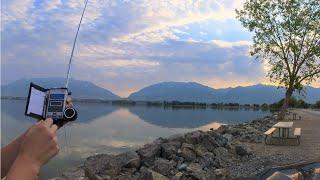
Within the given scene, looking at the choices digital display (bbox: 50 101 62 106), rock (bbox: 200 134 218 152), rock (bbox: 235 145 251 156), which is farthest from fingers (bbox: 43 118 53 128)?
rock (bbox: 200 134 218 152)

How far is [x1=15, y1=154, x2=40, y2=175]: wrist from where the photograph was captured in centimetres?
194

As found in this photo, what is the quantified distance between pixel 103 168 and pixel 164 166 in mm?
1786

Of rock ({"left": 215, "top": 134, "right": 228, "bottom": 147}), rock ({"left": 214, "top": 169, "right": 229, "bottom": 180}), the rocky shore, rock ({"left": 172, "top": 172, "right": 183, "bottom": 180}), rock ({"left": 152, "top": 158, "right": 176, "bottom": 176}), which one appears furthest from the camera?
rock ({"left": 215, "top": 134, "right": 228, "bottom": 147})

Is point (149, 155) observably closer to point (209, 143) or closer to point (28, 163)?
point (209, 143)

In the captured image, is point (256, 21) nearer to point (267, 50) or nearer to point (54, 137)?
point (267, 50)

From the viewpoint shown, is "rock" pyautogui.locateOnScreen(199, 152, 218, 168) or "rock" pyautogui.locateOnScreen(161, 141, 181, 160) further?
"rock" pyautogui.locateOnScreen(161, 141, 181, 160)

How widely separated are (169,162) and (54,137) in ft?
39.4

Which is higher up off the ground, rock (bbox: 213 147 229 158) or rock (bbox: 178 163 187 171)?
rock (bbox: 213 147 229 158)

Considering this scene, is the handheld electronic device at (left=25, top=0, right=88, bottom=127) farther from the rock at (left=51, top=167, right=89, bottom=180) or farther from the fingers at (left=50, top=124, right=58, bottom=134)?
the rock at (left=51, top=167, right=89, bottom=180)

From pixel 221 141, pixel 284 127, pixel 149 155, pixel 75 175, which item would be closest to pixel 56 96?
pixel 75 175

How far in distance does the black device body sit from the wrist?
0.74ft

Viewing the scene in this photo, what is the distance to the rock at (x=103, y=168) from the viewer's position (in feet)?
44.7

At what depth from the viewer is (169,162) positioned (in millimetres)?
13859

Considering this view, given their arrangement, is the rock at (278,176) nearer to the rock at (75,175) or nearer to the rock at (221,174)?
the rock at (221,174)
